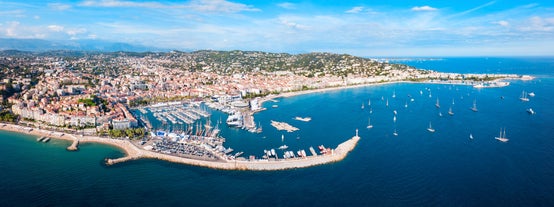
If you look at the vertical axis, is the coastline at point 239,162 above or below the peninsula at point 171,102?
below

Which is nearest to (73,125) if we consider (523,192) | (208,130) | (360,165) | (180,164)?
(208,130)

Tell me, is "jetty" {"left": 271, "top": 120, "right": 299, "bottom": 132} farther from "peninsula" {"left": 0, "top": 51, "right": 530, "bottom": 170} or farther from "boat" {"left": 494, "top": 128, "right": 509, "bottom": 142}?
"boat" {"left": 494, "top": 128, "right": 509, "bottom": 142}

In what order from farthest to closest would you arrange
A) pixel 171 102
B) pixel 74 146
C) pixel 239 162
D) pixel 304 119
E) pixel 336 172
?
pixel 171 102
pixel 304 119
pixel 74 146
pixel 239 162
pixel 336 172

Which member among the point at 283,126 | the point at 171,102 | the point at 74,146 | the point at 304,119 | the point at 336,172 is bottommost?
the point at 336,172

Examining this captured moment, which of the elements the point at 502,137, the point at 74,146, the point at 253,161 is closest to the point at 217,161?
the point at 253,161

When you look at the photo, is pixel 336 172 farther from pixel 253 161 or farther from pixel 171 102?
pixel 171 102

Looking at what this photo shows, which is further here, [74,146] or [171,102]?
[171,102]

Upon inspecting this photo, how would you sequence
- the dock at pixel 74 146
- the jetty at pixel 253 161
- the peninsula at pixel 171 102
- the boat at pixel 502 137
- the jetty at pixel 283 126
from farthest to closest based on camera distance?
the jetty at pixel 283 126 → the boat at pixel 502 137 → the dock at pixel 74 146 → the peninsula at pixel 171 102 → the jetty at pixel 253 161

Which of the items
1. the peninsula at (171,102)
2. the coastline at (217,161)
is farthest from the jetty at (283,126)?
the coastline at (217,161)

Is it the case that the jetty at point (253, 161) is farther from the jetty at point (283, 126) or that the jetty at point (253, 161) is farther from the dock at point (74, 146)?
the jetty at point (283, 126)
